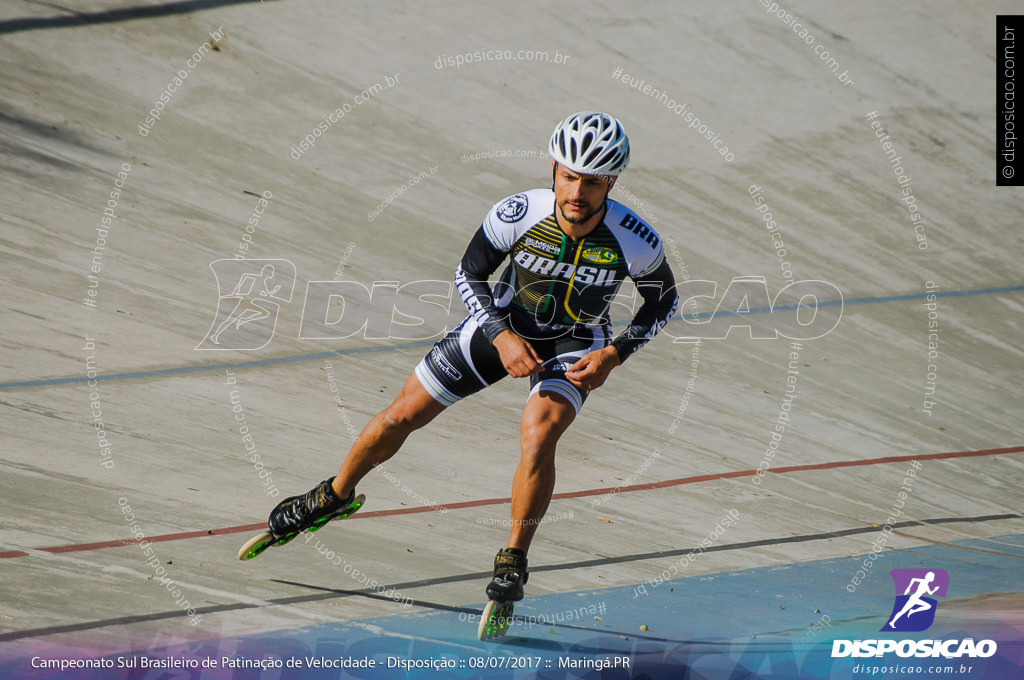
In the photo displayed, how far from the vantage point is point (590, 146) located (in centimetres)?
344

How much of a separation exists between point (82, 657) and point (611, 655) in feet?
6.44

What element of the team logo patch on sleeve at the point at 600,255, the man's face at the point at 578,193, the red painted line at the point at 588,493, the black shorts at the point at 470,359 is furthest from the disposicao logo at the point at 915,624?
the man's face at the point at 578,193

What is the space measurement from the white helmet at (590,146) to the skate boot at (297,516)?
162 centimetres

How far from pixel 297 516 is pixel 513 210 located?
4.94 feet

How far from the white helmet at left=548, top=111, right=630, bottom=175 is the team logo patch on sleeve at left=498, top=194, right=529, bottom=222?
265mm

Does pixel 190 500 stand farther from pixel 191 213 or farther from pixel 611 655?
pixel 191 213

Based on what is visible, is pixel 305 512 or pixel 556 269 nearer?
pixel 556 269

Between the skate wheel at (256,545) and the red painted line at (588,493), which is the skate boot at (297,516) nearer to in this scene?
the skate wheel at (256,545)

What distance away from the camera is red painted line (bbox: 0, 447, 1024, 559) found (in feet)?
13.0

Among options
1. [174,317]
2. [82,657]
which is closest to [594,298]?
[82,657]

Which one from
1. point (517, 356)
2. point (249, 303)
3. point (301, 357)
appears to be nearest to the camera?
point (517, 356)

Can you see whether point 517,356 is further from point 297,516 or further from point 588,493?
point 588,493

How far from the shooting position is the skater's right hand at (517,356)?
3.52 meters

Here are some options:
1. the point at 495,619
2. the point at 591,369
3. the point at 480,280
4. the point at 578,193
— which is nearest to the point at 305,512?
the point at 495,619
